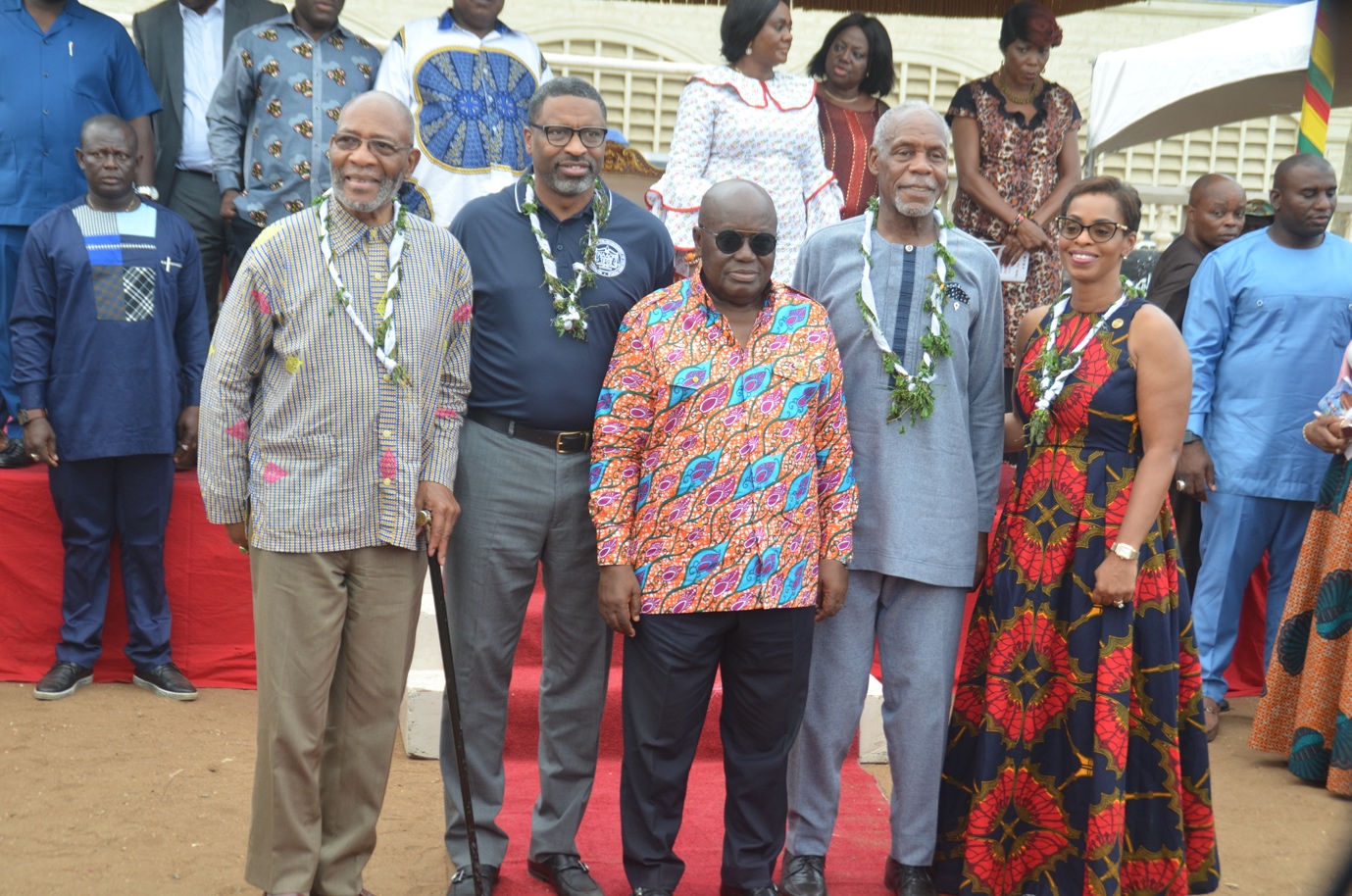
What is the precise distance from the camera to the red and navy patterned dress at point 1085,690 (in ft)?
13.1

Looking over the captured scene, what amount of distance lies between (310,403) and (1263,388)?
4.61 m

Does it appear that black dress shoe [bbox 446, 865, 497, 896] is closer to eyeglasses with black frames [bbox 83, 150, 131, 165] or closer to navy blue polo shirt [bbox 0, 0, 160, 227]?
eyeglasses with black frames [bbox 83, 150, 131, 165]

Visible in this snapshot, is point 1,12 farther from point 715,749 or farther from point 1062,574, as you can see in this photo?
point 1062,574

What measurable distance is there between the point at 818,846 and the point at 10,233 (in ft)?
15.8

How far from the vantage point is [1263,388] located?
632 centimetres

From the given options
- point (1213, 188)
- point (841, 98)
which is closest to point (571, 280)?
point (841, 98)

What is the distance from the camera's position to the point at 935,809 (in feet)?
13.7

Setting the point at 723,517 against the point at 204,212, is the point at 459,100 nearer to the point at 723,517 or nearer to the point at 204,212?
the point at 204,212

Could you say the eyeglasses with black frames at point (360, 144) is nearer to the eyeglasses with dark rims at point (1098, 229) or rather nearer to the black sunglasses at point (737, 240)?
the black sunglasses at point (737, 240)

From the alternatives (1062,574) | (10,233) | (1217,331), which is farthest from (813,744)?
(10,233)

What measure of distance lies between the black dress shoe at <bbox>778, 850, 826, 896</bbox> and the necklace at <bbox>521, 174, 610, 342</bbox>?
175 cm

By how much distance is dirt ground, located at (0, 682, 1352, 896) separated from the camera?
14.5 ft

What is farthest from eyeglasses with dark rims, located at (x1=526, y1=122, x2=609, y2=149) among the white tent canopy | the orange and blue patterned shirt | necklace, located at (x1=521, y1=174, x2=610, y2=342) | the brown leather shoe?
the white tent canopy

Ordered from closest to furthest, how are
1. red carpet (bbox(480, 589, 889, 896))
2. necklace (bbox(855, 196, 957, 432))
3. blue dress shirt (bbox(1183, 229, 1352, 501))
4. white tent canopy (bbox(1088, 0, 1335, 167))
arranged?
necklace (bbox(855, 196, 957, 432)), red carpet (bbox(480, 589, 889, 896)), blue dress shirt (bbox(1183, 229, 1352, 501)), white tent canopy (bbox(1088, 0, 1335, 167))
